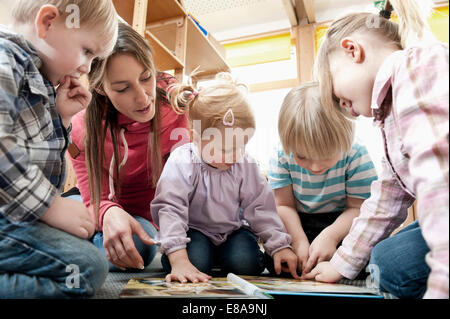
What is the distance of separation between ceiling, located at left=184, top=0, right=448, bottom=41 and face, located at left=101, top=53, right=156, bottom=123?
20cm

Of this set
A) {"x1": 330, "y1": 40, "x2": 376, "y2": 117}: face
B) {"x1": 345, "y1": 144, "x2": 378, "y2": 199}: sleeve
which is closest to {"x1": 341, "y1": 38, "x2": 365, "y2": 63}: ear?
{"x1": 330, "y1": 40, "x2": 376, "y2": 117}: face

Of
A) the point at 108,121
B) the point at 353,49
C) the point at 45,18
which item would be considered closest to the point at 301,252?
the point at 353,49

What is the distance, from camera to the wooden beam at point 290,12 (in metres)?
0.77

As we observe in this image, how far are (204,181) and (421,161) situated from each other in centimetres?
53

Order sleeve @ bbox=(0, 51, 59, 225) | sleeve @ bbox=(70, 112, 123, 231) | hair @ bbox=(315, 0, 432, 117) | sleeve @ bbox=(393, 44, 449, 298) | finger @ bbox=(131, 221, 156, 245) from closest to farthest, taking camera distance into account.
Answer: sleeve @ bbox=(393, 44, 449, 298)
sleeve @ bbox=(0, 51, 59, 225)
hair @ bbox=(315, 0, 432, 117)
finger @ bbox=(131, 221, 156, 245)
sleeve @ bbox=(70, 112, 123, 231)

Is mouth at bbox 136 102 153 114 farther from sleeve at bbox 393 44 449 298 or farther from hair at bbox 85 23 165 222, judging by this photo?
sleeve at bbox 393 44 449 298

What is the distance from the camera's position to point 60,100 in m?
0.59

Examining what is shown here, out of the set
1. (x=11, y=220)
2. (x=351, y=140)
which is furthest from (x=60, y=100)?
(x=351, y=140)

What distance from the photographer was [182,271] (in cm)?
62

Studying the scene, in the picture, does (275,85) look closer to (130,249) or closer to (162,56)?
(162,56)

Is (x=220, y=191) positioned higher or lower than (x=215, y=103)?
lower

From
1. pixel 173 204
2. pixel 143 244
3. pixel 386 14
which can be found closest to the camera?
pixel 386 14

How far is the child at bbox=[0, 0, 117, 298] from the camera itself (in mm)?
427

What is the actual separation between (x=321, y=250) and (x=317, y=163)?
0.20 m
